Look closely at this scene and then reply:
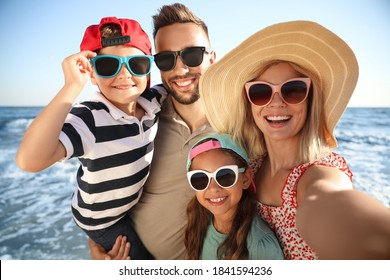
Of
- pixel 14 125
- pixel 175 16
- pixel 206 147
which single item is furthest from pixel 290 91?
pixel 14 125

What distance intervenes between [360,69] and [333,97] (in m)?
0.15

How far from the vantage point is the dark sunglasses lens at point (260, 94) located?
1386mm

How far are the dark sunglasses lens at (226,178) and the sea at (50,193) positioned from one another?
2.64 meters

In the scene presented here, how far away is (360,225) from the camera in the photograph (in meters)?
0.83

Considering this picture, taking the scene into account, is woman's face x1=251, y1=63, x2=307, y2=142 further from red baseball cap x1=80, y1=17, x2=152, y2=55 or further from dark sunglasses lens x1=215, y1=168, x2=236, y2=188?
red baseball cap x1=80, y1=17, x2=152, y2=55

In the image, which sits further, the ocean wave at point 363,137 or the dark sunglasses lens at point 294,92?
the ocean wave at point 363,137

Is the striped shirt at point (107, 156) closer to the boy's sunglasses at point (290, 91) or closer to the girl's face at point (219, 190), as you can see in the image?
the girl's face at point (219, 190)

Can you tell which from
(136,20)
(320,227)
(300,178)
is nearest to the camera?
(320,227)

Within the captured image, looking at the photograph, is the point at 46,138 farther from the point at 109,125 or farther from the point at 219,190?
the point at 219,190

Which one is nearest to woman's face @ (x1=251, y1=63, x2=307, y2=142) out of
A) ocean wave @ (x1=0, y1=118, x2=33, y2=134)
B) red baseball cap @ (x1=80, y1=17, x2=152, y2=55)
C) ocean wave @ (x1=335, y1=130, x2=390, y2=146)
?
red baseball cap @ (x1=80, y1=17, x2=152, y2=55)

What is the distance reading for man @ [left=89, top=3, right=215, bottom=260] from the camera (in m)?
1.79

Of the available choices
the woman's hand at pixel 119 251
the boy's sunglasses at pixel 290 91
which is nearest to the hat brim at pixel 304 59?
the boy's sunglasses at pixel 290 91
